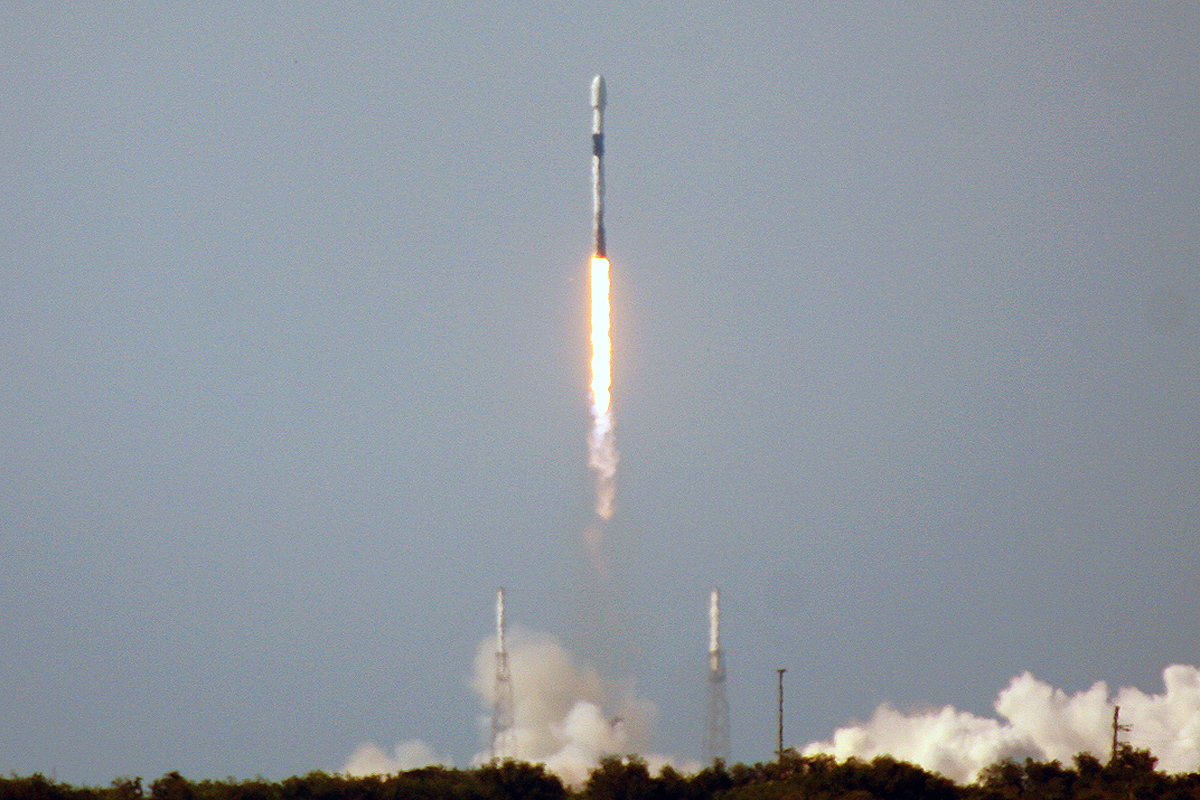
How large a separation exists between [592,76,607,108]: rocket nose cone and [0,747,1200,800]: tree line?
4048 centimetres

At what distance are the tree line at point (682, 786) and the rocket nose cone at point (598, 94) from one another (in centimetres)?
4048

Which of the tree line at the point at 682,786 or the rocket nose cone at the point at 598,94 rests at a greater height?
the rocket nose cone at the point at 598,94

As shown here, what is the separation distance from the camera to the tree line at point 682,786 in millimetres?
124000

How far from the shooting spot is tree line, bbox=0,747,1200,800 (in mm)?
124000

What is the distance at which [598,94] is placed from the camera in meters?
135

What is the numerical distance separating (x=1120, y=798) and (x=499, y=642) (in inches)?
1983

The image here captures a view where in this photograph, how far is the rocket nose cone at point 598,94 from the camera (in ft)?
443

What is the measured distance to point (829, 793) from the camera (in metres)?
121

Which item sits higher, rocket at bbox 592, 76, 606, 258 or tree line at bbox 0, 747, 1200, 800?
rocket at bbox 592, 76, 606, 258

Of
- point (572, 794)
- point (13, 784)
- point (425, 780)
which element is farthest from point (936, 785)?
point (13, 784)

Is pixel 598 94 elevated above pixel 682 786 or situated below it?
above

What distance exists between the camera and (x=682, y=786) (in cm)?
13288

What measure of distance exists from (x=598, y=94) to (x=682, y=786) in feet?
141

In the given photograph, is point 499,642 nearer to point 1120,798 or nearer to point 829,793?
point 829,793
